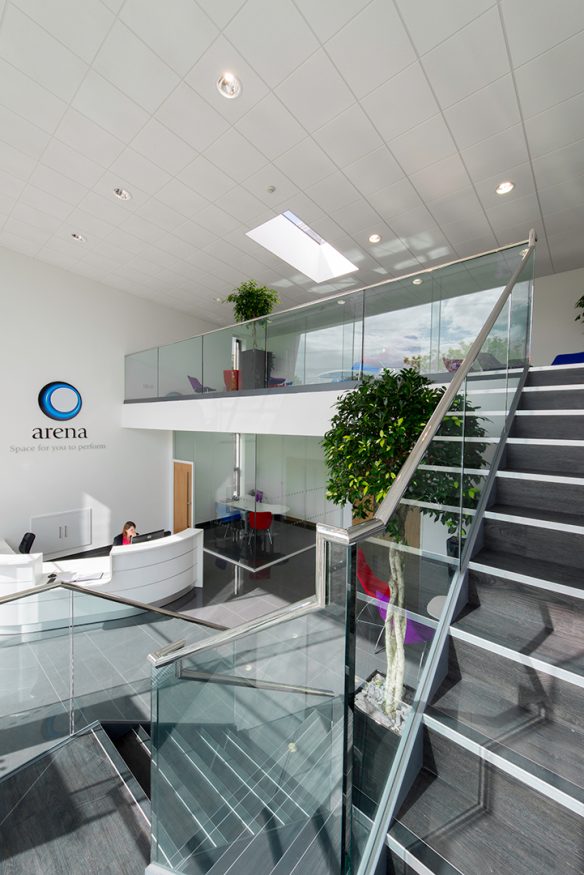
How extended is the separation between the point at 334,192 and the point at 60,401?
247 inches

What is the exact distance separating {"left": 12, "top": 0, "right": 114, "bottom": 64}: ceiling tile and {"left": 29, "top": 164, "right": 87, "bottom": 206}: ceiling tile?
189 centimetres

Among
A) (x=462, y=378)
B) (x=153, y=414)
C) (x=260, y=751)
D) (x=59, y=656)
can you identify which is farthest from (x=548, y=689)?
(x=153, y=414)

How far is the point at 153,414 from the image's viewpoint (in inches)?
297

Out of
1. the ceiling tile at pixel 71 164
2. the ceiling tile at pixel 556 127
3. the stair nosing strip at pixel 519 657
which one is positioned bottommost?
the stair nosing strip at pixel 519 657

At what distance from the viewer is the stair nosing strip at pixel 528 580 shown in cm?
177

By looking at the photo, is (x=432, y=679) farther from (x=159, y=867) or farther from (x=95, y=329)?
(x=95, y=329)

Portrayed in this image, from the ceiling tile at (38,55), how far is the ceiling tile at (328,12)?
197 centimetres

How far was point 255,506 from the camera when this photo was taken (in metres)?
6.46

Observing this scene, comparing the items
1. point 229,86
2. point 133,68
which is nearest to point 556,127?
point 229,86

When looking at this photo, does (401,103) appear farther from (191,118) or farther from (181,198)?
(181,198)

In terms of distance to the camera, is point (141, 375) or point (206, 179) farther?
point (141, 375)

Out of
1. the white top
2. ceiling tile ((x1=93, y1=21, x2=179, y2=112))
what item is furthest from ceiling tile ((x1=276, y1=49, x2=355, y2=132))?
the white top

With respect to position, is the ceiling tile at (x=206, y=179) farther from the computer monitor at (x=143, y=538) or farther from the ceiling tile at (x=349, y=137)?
the computer monitor at (x=143, y=538)

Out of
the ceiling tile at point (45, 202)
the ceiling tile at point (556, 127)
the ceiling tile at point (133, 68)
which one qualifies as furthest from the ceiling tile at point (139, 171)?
the ceiling tile at point (556, 127)
